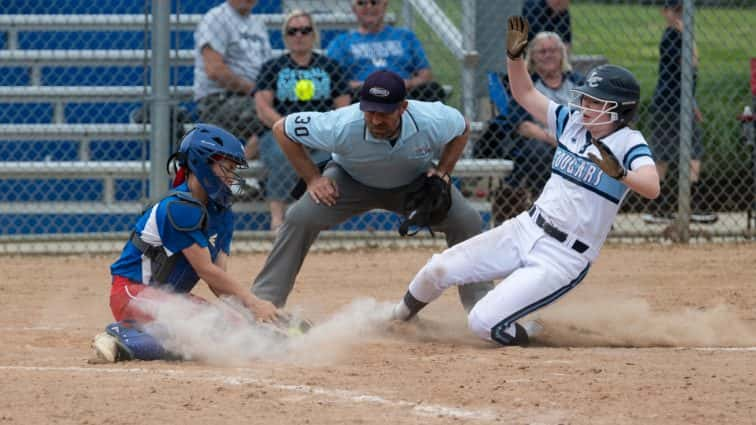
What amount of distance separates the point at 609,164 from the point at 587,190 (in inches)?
20.5

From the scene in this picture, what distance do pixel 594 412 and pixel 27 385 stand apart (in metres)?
2.28

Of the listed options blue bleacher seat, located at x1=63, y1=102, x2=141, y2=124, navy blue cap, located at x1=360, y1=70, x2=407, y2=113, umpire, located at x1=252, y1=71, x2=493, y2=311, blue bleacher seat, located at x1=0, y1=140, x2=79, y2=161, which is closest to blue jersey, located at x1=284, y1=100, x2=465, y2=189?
umpire, located at x1=252, y1=71, x2=493, y2=311

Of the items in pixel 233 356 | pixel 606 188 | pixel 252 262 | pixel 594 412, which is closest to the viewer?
pixel 594 412

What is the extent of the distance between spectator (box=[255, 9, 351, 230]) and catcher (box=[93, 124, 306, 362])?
11.6 feet

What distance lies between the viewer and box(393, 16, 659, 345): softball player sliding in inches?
231

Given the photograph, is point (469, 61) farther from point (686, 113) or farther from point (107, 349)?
point (107, 349)

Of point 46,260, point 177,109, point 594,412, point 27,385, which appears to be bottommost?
point 46,260

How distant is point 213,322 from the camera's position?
544 centimetres

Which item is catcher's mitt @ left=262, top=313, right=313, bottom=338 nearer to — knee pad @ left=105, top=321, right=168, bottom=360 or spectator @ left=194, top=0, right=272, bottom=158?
knee pad @ left=105, top=321, right=168, bottom=360

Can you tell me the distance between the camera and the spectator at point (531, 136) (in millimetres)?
9289

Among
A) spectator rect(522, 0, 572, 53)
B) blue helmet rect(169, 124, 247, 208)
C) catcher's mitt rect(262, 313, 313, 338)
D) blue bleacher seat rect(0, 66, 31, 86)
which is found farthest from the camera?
blue bleacher seat rect(0, 66, 31, 86)

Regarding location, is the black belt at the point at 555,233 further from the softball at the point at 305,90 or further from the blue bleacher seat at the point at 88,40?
the blue bleacher seat at the point at 88,40

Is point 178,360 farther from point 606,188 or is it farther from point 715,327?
point 715,327

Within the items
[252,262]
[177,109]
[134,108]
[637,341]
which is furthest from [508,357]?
[134,108]
